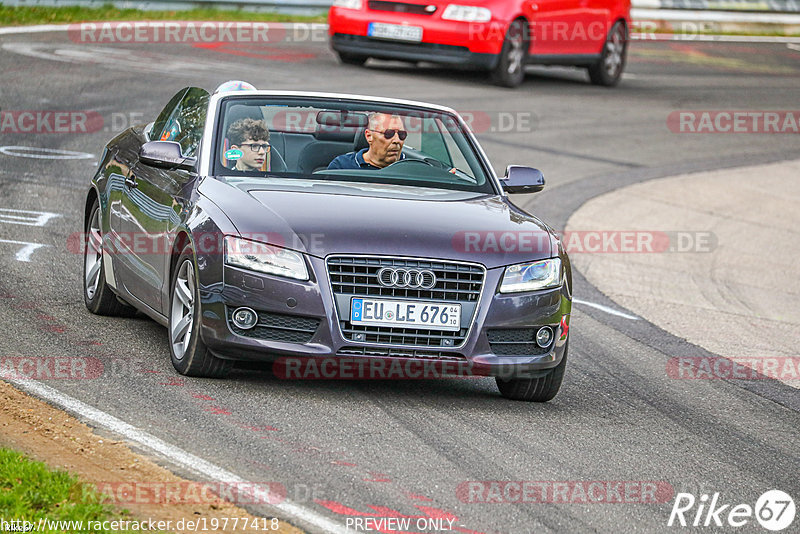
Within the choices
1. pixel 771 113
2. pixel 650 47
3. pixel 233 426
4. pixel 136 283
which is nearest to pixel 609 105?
pixel 771 113

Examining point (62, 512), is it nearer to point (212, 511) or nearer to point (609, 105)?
point (212, 511)

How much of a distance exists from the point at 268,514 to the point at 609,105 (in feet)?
60.1

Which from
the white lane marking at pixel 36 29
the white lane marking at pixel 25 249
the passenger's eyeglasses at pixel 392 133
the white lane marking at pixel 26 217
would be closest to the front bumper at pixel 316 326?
the passenger's eyeglasses at pixel 392 133

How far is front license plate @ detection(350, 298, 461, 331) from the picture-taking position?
23.0 feet

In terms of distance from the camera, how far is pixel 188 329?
24.3ft

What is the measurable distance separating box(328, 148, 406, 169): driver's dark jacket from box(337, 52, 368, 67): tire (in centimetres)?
1410

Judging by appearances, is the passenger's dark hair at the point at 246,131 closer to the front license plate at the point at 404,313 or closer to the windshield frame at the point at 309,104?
the windshield frame at the point at 309,104

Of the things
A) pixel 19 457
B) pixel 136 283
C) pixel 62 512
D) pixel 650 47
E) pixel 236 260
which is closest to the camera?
pixel 62 512

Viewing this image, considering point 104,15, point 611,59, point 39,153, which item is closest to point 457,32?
point 611,59

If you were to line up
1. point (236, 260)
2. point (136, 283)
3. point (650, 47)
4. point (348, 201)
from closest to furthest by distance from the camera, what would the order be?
1. point (236, 260)
2. point (348, 201)
3. point (136, 283)
4. point (650, 47)

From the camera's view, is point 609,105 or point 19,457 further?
point 609,105

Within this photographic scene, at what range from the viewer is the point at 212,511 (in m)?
5.30

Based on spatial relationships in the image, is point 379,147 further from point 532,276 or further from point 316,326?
point 316,326

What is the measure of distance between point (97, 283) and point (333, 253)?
251cm
